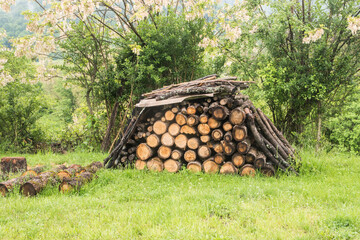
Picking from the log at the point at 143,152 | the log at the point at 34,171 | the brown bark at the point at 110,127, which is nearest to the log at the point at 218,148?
the log at the point at 143,152

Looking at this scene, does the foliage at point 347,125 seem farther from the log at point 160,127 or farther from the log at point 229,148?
the log at point 160,127

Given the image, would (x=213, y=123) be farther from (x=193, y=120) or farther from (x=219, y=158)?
(x=219, y=158)

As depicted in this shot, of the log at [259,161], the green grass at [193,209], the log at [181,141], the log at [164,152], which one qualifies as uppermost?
the log at [181,141]

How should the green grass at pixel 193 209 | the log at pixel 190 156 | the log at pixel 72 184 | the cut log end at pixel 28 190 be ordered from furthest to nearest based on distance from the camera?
the log at pixel 190 156, the log at pixel 72 184, the cut log end at pixel 28 190, the green grass at pixel 193 209

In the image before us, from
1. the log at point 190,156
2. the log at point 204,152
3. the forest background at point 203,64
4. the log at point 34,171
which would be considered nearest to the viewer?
the log at point 34,171

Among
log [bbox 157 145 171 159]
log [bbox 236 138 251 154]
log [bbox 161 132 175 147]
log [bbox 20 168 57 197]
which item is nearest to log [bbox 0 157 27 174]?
log [bbox 20 168 57 197]

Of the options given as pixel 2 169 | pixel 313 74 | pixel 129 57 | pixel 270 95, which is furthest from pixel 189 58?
pixel 2 169

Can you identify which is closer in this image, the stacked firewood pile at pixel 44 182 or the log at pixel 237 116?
the stacked firewood pile at pixel 44 182

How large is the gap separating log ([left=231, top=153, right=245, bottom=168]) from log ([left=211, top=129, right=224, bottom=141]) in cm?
50

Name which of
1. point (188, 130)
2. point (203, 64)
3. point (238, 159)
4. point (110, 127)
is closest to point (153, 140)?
point (188, 130)

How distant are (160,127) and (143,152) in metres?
0.74

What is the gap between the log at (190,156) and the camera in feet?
19.7

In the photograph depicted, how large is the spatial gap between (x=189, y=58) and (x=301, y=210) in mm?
6972

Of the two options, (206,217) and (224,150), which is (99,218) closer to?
(206,217)
